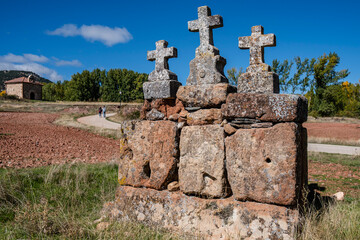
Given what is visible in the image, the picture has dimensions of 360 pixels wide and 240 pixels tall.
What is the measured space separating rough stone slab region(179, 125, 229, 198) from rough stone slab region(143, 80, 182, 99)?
60 cm

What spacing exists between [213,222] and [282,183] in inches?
41.5

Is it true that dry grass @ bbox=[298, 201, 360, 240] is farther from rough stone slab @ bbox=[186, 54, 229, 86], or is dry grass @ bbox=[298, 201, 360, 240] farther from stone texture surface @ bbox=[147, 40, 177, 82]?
stone texture surface @ bbox=[147, 40, 177, 82]

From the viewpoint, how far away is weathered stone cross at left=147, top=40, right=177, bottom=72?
4.34 meters

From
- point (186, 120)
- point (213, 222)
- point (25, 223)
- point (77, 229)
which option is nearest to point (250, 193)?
point (213, 222)

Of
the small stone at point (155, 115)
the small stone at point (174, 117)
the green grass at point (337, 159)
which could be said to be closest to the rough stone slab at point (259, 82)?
the small stone at point (174, 117)

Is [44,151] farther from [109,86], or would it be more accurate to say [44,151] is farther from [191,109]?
[109,86]

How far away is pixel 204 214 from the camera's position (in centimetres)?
381

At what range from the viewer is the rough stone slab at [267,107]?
Answer: 3293 mm

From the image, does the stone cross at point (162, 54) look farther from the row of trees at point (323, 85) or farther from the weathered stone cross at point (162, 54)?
the row of trees at point (323, 85)

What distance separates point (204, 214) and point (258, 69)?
6.76 ft

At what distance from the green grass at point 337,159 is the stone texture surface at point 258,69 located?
7237 mm

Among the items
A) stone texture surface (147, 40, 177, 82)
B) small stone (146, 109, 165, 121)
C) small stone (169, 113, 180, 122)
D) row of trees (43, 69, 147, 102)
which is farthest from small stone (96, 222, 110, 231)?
row of trees (43, 69, 147, 102)

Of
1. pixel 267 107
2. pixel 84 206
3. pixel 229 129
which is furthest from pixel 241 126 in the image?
pixel 84 206

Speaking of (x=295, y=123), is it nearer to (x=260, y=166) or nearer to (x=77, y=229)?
(x=260, y=166)
